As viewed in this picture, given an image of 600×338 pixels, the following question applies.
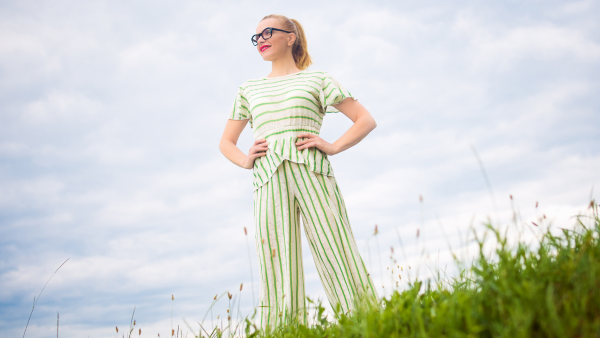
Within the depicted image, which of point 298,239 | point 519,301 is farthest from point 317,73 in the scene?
point 519,301

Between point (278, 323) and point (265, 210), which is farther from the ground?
point (265, 210)

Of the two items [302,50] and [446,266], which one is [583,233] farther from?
[302,50]

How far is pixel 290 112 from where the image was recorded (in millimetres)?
3729

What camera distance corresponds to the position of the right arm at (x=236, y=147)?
3754 mm

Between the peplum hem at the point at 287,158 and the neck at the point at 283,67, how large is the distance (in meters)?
0.75

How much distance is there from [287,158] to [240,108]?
84cm

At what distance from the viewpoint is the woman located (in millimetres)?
3561

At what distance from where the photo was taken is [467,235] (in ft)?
7.70

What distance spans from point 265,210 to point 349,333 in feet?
5.12

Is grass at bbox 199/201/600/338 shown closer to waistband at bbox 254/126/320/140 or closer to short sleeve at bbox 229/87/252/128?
waistband at bbox 254/126/320/140

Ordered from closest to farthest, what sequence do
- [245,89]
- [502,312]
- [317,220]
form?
[502,312]
[317,220]
[245,89]

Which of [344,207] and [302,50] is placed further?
[302,50]

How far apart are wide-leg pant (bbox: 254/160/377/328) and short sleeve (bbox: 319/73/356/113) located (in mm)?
627

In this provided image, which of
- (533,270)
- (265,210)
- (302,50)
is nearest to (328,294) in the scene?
(265,210)
